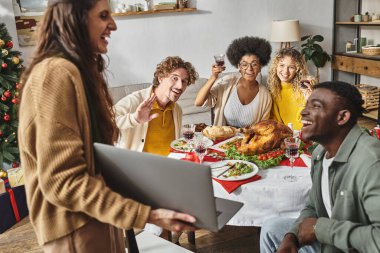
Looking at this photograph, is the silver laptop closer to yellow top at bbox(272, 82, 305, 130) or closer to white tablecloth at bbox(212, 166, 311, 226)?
white tablecloth at bbox(212, 166, 311, 226)

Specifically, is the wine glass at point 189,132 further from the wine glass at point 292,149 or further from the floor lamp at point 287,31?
the floor lamp at point 287,31

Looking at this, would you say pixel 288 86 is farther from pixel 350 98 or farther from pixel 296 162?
pixel 350 98

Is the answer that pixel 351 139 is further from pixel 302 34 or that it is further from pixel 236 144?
pixel 302 34

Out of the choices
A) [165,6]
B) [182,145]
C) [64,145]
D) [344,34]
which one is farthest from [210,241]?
[344,34]

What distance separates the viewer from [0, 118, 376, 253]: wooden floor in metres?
2.62

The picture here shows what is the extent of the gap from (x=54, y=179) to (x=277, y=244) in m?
1.17

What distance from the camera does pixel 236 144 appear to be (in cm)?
221

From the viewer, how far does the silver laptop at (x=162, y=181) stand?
901 millimetres

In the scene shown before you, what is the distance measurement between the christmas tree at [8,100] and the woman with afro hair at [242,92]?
179cm

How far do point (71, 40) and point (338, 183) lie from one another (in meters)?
1.00

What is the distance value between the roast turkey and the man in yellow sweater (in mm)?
584

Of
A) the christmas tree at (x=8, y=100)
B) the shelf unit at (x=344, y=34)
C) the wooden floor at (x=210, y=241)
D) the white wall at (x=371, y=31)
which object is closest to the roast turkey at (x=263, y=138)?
the wooden floor at (x=210, y=241)

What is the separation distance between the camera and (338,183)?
139 cm

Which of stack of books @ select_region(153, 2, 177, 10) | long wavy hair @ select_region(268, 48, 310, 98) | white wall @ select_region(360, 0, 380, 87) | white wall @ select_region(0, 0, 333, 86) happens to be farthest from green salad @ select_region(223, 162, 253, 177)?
white wall @ select_region(360, 0, 380, 87)
